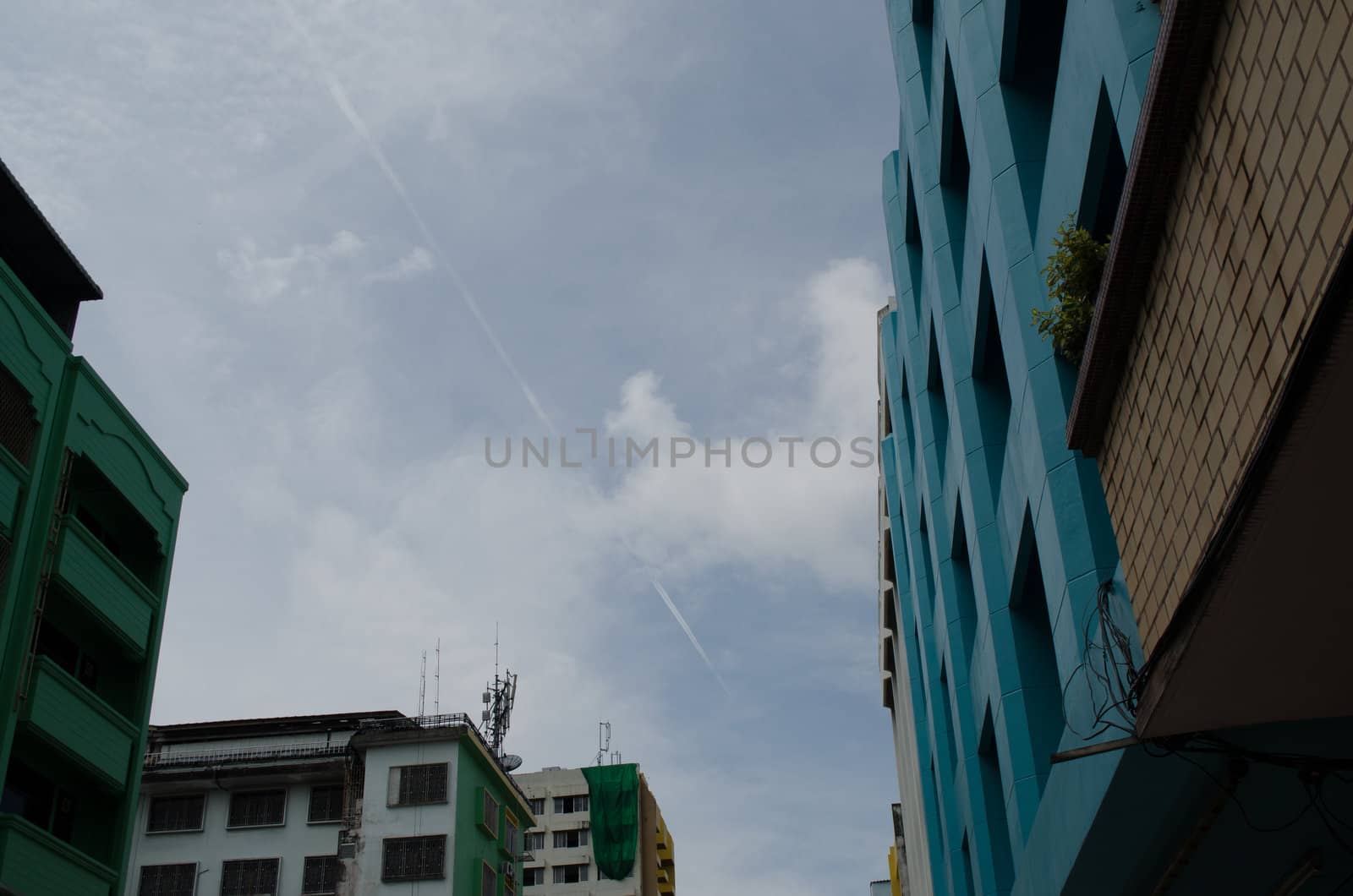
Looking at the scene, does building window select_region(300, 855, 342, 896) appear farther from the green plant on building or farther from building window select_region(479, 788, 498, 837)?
the green plant on building

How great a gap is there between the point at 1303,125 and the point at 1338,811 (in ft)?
19.2

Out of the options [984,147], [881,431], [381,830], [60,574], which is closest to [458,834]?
[381,830]

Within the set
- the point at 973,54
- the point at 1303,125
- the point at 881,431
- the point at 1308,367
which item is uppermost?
the point at 881,431

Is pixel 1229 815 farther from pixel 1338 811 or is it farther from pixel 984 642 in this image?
pixel 984 642

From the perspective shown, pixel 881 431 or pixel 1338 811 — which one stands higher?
pixel 881 431

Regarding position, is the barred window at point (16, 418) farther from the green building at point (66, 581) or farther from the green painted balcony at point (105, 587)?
the green painted balcony at point (105, 587)

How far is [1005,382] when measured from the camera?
51.7 ft

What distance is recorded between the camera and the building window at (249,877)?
40281 millimetres

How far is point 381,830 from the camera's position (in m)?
41.1

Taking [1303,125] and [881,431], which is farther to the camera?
[881,431]

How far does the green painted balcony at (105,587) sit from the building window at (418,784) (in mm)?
19720

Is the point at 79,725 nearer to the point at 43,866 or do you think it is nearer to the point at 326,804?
the point at 43,866

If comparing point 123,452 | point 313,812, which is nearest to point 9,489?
point 123,452

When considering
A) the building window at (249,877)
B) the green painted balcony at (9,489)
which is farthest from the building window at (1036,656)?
the building window at (249,877)
